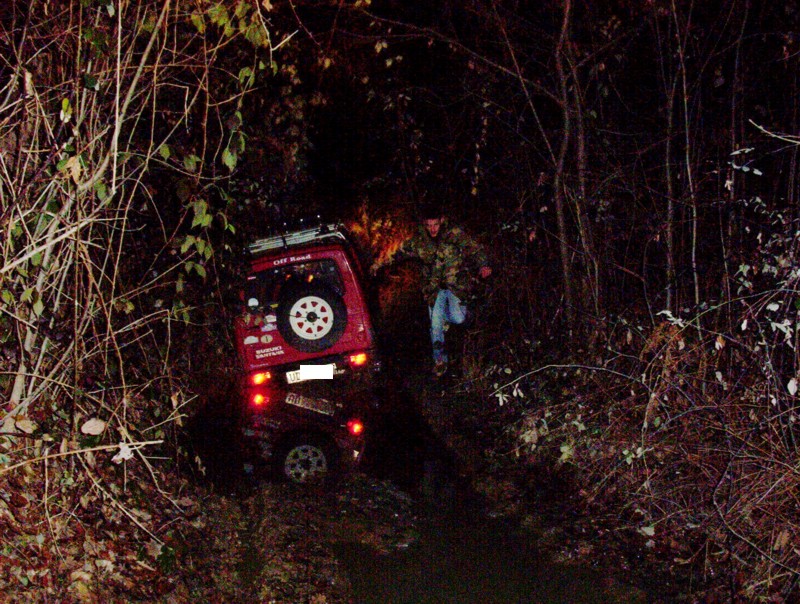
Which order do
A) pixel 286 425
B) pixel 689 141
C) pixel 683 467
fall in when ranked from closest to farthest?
pixel 683 467 < pixel 689 141 < pixel 286 425

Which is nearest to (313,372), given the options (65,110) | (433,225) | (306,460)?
(306,460)

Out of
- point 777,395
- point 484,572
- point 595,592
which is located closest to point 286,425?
point 484,572

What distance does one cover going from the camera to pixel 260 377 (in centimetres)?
920

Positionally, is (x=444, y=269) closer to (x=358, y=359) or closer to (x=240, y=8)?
(x=358, y=359)

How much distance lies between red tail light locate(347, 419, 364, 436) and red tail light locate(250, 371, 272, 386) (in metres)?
1.11

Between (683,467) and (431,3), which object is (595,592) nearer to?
(683,467)

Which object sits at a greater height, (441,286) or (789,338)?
(441,286)

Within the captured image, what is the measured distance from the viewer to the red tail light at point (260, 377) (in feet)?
30.2

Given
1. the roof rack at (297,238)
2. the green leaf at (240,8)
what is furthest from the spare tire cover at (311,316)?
the green leaf at (240,8)

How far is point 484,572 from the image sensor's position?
511 cm

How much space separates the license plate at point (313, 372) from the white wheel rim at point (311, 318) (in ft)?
2.07

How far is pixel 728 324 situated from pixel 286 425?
5084 mm

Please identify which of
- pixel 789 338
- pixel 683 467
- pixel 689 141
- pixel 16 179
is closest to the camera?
pixel 16 179

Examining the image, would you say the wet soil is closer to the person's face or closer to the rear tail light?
the rear tail light
